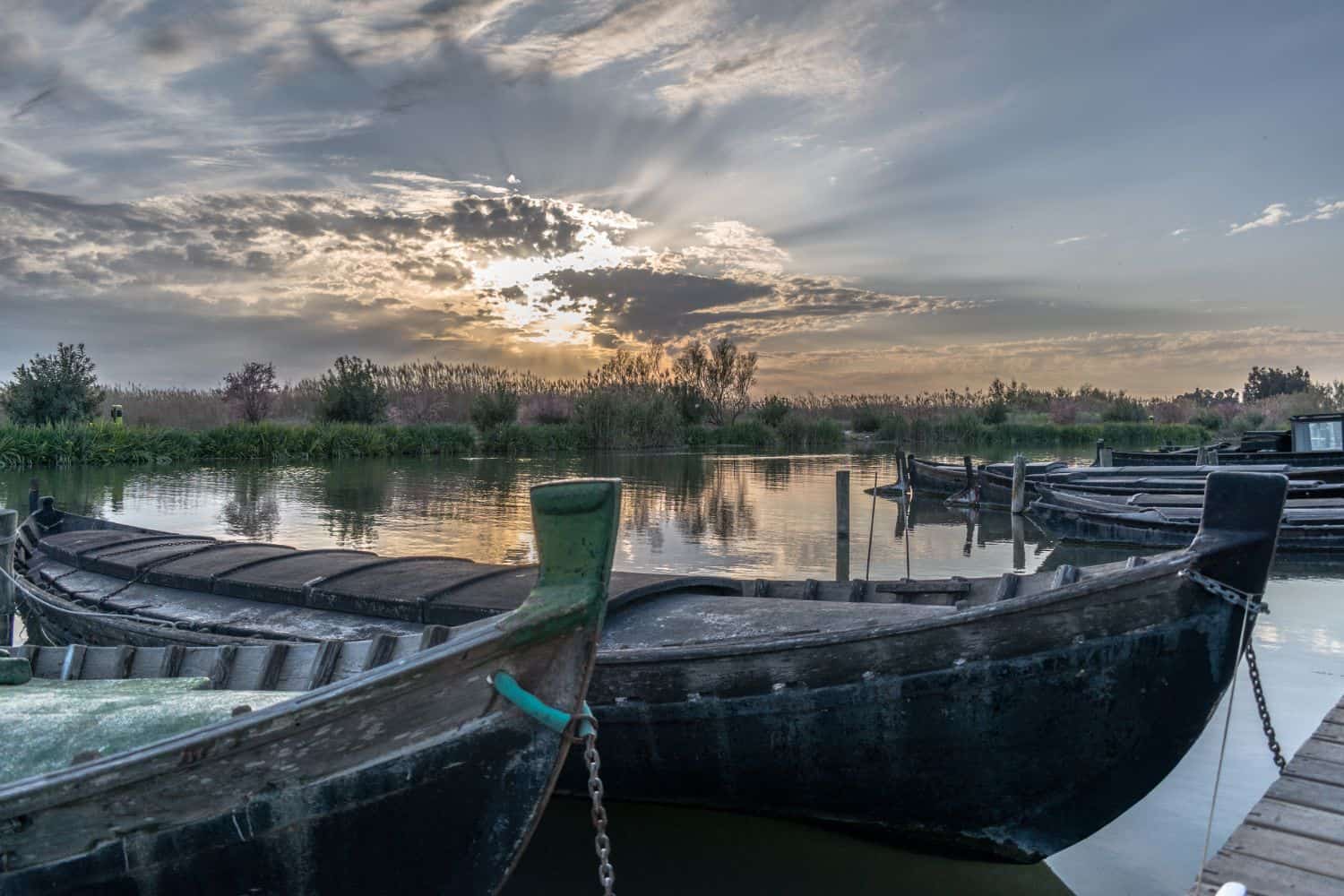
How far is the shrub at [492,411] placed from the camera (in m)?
42.0

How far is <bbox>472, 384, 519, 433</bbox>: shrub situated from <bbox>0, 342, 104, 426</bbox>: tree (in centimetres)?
1603

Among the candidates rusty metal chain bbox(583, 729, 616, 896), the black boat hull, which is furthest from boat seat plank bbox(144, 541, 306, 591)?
rusty metal chain bbox(583, 729, 616, 896)

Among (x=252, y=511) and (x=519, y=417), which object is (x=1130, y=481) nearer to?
(x=252, y=511)

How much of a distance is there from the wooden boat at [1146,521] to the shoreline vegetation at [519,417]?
1093 inches

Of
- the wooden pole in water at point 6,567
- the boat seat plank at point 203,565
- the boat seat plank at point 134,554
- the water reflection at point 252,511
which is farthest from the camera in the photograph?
the water reflection at point 252,511

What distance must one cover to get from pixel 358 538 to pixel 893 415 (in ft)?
127

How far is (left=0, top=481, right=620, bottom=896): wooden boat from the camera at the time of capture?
247cm

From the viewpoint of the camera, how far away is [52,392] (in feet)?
106

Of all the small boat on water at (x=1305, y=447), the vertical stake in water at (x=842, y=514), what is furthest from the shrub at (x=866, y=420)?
the vertical stake in water at (x=842, y=514)

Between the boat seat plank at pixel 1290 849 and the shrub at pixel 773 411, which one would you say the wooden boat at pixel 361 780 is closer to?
the boat seat plank at pixel 1290 849

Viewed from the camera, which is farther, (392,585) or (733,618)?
(392,585)

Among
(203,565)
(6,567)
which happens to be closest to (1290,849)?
(203,565)

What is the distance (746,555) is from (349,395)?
31.7 m

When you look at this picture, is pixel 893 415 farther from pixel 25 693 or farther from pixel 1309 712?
pixel 25 693
